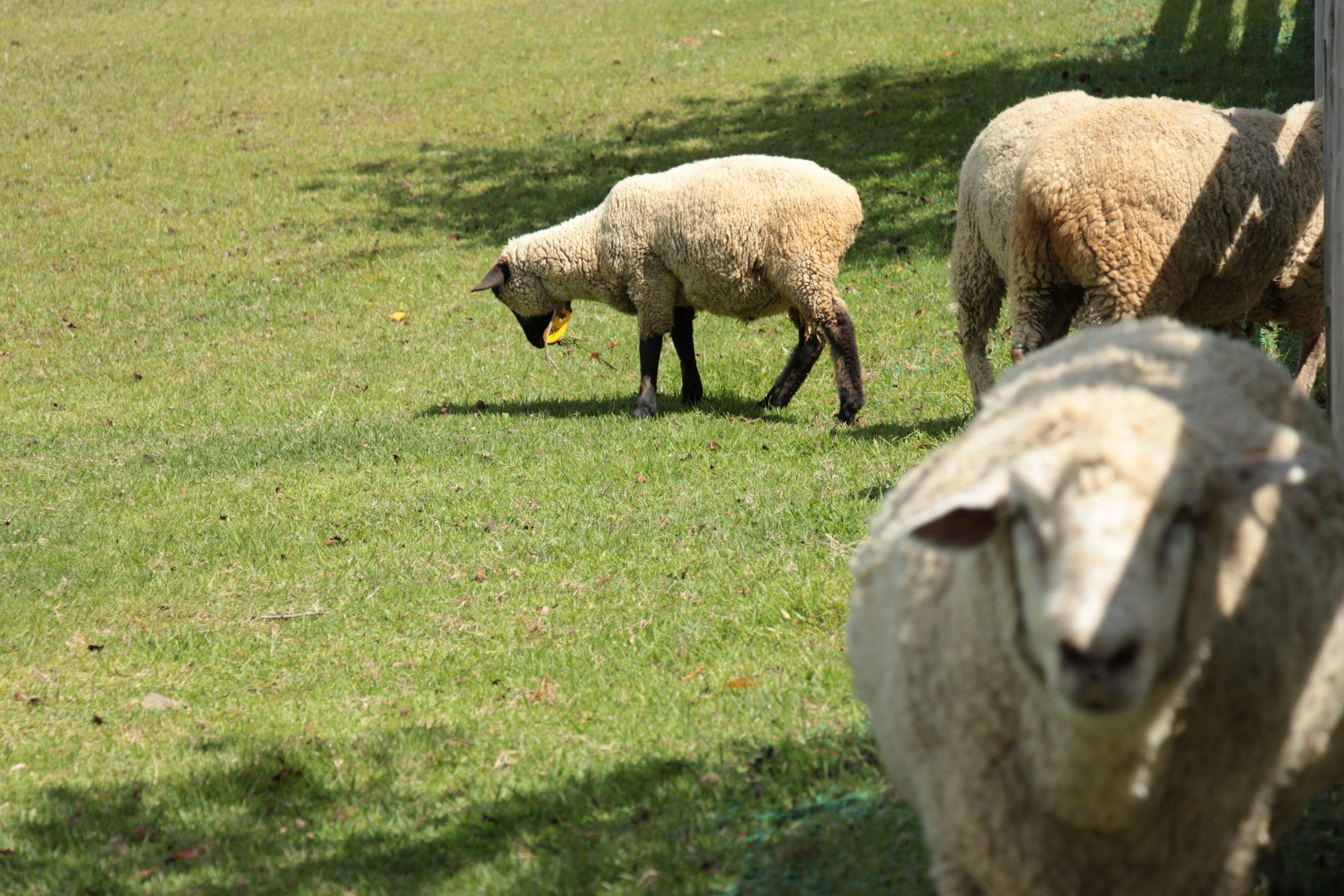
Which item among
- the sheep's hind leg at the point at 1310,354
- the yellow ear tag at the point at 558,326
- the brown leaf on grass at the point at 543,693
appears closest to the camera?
the brown leaf on grass at the point at 543,693

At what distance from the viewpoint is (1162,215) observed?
575cm

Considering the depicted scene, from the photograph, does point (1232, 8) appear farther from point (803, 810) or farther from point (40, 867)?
point (40, 867)

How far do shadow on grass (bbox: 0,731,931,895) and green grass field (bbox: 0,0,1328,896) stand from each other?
0.02m

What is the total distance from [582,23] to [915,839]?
23422 mm

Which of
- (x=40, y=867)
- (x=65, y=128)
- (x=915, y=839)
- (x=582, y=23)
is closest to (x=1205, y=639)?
(x=915, y=839)

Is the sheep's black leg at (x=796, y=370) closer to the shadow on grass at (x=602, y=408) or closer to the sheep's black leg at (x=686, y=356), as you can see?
the shadow on grass at (x=602, y=408)

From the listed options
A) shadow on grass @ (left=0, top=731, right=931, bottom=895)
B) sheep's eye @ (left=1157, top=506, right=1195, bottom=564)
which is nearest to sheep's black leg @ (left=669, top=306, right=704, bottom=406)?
shadow on grass @ (left=0, top=731, right=931, bottom=895)

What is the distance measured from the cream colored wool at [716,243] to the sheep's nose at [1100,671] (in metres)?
7.40

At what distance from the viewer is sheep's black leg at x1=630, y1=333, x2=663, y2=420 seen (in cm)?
967

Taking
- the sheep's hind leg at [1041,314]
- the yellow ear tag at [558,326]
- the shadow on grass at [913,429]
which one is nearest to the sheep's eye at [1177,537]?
the sheep's hind leg at [1041,314]

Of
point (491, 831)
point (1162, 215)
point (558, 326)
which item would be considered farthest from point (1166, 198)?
point (558, 326)

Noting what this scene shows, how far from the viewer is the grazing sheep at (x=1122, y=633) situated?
2.00 meters

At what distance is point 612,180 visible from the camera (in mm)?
16188

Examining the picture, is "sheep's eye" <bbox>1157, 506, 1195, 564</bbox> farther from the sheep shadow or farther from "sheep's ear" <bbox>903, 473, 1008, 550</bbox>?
the sheep shadow
